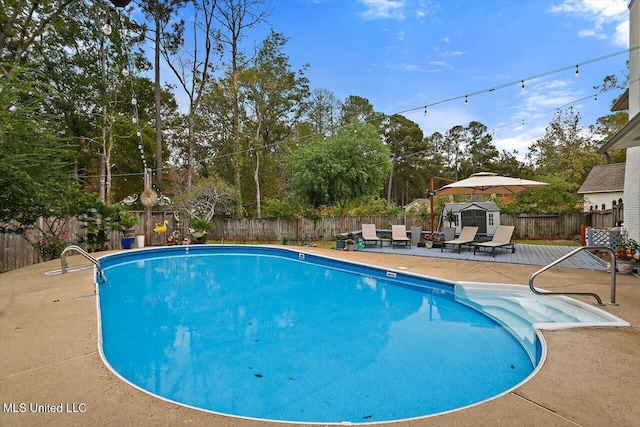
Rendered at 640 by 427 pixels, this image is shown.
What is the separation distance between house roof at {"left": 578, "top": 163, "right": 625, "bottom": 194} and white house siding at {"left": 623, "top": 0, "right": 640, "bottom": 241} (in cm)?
1070

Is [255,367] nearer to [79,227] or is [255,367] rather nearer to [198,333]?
[198,333]

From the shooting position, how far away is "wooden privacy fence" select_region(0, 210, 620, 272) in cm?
1238

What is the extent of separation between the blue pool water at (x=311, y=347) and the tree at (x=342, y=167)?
581 cm

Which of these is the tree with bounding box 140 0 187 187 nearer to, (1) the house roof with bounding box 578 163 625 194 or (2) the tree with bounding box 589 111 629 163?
(1) the house roof with bounding box 578 163 625 194

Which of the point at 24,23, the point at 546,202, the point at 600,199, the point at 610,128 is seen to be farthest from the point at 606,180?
the point at 24,23

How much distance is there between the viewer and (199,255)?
40.0 feet

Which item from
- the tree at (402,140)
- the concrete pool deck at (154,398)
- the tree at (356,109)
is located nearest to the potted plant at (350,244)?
the concrete pool deck at (154,398)

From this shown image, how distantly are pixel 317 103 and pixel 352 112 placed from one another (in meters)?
3.07

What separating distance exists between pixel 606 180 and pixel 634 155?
11.6 m

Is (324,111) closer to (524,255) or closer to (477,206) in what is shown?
(477,206)

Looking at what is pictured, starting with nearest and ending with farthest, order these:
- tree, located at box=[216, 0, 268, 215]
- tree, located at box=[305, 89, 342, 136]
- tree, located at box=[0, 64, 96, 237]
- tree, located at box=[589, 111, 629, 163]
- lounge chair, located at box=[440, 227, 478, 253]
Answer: tree, located at box=[0, 64, 96, 237] < lounge chair, located at box=[440, 227, 478, 253] < tree, located at box=[216, 0, 268, 215] < tree, located at box=[589, 111, 629, 163] < tree, located at box=[305, 89, 342, 136]

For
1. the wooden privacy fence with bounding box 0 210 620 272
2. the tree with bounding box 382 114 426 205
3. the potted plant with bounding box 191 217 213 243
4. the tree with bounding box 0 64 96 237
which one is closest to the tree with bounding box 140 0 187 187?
the wooden privacy fence with bounding box 0 210 620 272

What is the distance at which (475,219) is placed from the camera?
1138cm

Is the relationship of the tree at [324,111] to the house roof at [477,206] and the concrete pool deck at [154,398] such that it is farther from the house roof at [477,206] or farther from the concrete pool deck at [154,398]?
the concrete pool deck at [154,398]
